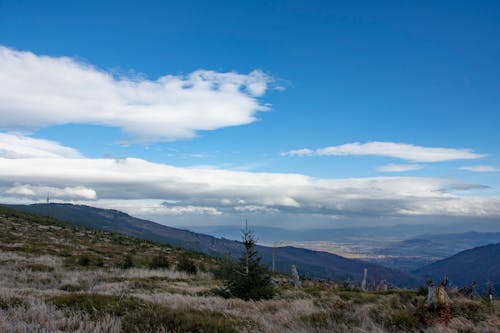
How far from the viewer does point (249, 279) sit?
1527 centimetres

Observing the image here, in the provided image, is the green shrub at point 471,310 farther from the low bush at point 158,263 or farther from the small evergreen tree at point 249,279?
the low bush at point 158,263

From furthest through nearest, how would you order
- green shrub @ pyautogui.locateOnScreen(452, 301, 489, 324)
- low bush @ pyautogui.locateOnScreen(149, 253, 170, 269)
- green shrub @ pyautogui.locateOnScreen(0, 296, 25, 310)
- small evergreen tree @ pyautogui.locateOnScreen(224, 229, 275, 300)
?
1. low bush @ pyautogui.locateOnScreen(149, 253, 170, 269)
2. small evergreen tree @ pyautogui.locateOnScreen(224, 229, 275, 300)
3. green shrub @ pyautogui.locateOnScreen(452, 301, 489, 324)
4. green shrub @ pyautogui.locateOnScreen(0, 296, 25, 310)

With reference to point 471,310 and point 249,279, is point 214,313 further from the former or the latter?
point 471,310

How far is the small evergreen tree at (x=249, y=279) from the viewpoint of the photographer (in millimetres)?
15008

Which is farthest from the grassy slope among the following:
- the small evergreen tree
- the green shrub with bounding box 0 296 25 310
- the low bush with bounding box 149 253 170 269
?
the low bush with bounding box 149 253 170 269

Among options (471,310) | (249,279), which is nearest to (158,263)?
(249,279)

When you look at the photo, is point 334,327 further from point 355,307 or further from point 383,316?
point 355,307

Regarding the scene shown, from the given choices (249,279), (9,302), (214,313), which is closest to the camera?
(9,302)

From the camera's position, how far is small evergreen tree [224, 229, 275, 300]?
15.0 metres

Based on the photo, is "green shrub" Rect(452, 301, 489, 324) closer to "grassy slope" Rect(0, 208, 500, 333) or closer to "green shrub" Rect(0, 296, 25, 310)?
"grassy slope" Rect(0, 208, 500, 333)

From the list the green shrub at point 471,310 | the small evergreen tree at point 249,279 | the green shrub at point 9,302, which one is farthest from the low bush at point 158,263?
the green shrub at point 471,310

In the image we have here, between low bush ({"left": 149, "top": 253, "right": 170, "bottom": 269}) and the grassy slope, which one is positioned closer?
the grassy slope

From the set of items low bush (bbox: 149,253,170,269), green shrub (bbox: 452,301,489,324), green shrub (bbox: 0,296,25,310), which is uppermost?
green shrub (bbox: 0,296,25,310)

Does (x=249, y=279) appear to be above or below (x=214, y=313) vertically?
below
